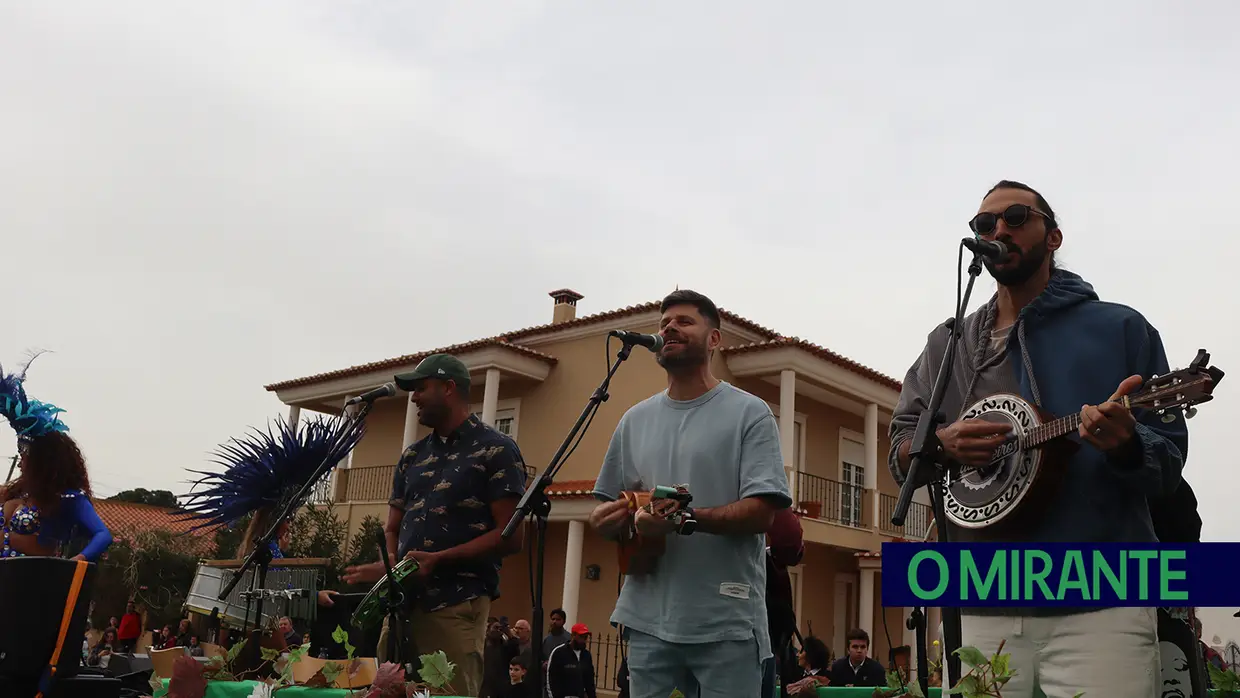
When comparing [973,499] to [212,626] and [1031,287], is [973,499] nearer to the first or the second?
[1031,287]

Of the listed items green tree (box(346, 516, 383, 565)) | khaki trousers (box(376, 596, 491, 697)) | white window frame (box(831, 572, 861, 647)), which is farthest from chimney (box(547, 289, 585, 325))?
khaki trousers (box(376, 596, 491, 697))

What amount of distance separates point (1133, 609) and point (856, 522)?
20319mm

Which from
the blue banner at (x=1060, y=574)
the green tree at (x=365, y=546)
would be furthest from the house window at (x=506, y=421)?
the blue banner at (x=1060, y=574)

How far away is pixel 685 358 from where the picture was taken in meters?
3.62

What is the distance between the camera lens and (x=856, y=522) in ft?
72.8

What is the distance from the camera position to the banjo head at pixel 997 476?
8.73ft

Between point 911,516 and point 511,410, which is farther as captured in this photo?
point 511,410

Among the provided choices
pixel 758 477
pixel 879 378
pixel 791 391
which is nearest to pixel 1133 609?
pixel 758 477

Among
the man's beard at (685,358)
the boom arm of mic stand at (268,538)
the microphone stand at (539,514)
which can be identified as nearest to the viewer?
the microphone stand at (539,514)

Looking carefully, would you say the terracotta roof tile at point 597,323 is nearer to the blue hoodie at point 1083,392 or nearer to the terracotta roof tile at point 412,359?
the terracotta roof tile at point 412,359

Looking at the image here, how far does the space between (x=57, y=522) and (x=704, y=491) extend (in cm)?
360

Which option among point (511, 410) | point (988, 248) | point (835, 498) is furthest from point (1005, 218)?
point (511, 410)

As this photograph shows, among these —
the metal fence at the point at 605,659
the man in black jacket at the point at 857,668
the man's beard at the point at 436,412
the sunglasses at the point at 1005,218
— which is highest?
the sunglasses at the point at 1005,218

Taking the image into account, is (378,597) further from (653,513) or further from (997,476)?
(997,476)
